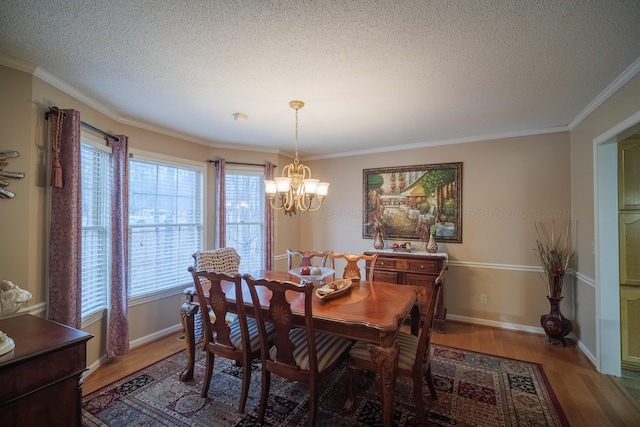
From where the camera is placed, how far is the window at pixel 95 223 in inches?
101

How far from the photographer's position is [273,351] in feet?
6.58

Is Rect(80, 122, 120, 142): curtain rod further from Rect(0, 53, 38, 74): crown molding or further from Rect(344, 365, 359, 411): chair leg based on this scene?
Rect(344, 365, 359, 411): chair leg

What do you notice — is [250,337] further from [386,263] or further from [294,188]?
[386,263]

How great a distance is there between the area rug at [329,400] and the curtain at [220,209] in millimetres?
1643

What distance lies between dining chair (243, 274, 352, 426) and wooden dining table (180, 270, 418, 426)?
106 mm

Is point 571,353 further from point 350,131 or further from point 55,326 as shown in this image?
point 55,326

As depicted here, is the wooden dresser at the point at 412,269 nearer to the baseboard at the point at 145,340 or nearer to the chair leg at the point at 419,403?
the chair leg at the point at 419,403

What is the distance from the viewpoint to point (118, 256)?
2.80 metres

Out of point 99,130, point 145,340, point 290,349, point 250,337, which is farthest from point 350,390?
point 99,130

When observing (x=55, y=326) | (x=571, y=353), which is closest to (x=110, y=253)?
(x=55, y=326)

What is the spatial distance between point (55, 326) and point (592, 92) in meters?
→ 4.30

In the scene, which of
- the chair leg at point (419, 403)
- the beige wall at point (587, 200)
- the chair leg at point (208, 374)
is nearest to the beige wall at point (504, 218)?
the beige wall at point (587, 200)

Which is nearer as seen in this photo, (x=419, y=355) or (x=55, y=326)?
(x=55, y=326)

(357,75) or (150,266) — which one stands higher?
(357,75)
